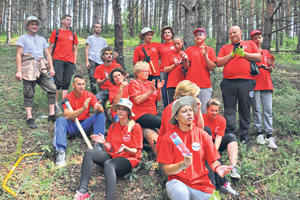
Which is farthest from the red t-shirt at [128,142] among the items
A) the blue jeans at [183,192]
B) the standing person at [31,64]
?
the standing person at [31,64]

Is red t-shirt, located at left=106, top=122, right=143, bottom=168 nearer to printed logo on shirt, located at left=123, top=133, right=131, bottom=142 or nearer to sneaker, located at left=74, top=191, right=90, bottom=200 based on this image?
printed logo on shirt, located at left=123, top=133, right=131, bottom=142

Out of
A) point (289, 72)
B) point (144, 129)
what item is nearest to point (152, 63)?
point (144, 129)

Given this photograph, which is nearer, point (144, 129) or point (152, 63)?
point (144, 129)

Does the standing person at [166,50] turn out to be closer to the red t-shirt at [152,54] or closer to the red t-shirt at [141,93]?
the red t-shirt at [152,54]

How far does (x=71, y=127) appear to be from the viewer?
15.5 ft

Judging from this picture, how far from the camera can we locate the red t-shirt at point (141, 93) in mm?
4480

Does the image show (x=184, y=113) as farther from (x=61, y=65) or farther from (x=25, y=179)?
(x=61, y=65)

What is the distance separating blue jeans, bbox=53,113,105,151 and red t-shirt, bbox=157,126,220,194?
2030 mm

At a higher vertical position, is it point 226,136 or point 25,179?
point 226,136

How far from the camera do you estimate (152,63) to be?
5.75 meters

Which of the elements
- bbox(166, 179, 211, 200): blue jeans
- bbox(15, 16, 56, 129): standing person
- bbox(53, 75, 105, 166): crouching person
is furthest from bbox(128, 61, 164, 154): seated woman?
bbox(15, 16, 56, 129): standing person

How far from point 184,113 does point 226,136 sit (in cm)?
163

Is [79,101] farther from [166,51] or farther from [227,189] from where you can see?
[227,189]

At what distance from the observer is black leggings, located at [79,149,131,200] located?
345 cm
